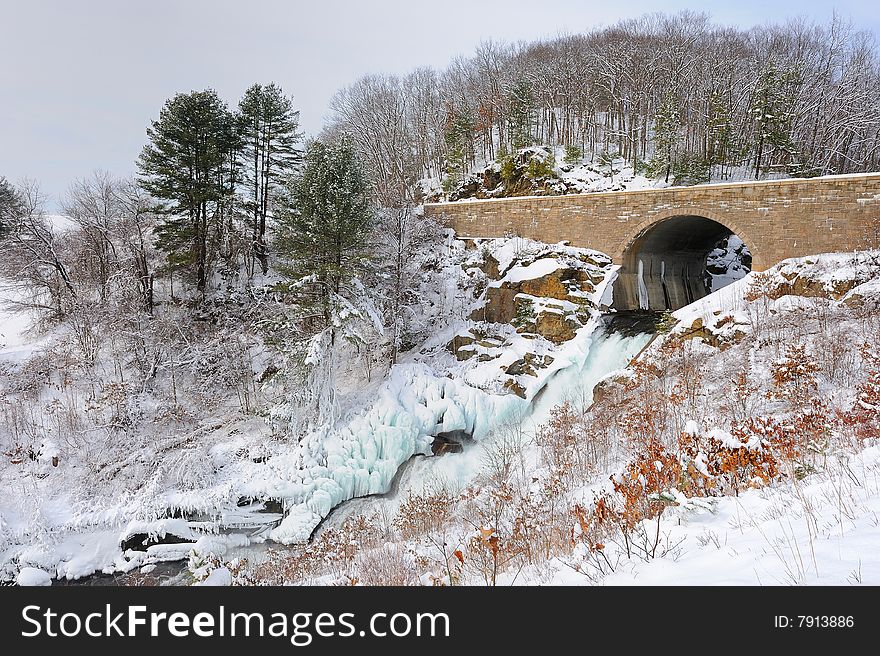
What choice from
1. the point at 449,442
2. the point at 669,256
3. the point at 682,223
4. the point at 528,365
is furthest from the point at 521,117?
the point at 449,442

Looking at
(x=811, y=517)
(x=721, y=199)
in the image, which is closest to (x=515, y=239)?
(x=721, y=199)

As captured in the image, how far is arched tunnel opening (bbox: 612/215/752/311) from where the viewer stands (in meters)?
15.1

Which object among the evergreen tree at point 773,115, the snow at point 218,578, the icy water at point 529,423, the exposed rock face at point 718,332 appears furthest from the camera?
the evergreen tree at point 773,115

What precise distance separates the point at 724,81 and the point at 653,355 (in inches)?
1126

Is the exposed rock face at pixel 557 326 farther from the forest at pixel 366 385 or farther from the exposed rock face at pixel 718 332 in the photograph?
the exposed rock face at pixel 718 332

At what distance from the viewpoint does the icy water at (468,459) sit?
8922 mm

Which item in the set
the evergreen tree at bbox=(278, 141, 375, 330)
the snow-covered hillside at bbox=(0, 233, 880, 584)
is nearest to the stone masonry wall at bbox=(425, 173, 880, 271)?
the snow-covered hillside at bbox=(0, 233, 880, 584)

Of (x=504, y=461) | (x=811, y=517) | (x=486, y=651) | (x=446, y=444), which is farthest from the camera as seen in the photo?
(x=446, y=444)

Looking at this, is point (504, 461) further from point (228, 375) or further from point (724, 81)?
point (724, 81)

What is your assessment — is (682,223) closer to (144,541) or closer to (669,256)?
(669,256)

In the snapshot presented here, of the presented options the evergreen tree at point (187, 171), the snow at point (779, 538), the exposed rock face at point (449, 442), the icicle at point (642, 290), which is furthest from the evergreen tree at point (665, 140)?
the snow at point (779, 538)

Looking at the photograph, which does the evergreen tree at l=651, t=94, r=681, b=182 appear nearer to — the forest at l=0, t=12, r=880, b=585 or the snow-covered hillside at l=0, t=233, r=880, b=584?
the forest at l=0, t=12, r=880, b=585

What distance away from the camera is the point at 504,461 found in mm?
10062

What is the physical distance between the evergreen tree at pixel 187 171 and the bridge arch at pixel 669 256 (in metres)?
15.2
